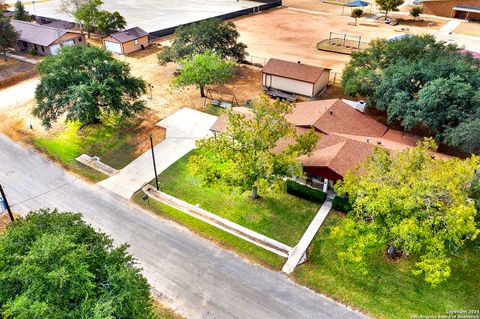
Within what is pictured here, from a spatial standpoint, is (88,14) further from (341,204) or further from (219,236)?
(341,204)

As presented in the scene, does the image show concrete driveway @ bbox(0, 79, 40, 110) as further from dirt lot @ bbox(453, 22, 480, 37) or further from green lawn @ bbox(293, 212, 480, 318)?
dirt lot @ bbox(453, 22, 480, 37)

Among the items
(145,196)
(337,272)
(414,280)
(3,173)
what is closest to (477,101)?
(414,280)

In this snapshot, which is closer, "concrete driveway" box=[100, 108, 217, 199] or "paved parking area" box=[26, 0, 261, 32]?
"concrete driveway" box=[100, 108, 217, 199]

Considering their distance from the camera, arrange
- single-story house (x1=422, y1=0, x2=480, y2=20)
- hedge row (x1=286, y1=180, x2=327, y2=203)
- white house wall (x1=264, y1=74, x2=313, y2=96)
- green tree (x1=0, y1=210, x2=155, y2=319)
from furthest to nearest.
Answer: single-story house (x1=422, y1=0, x2=480, y2=20)
white house wall (x1=264, y1=74, x2=313, y2=96)
hedge row (x1=286, y1=180, x2=327, y2=203)
green tree (x1=0, y1=210, x2=155, y2=319)

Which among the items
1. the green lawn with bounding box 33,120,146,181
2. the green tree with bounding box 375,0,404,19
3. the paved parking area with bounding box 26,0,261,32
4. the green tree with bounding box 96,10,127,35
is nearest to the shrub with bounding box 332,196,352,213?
the green lawn with bounding box 33,120,146,181

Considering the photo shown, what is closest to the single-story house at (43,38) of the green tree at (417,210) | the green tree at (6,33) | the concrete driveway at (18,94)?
the green tree at (6,33)

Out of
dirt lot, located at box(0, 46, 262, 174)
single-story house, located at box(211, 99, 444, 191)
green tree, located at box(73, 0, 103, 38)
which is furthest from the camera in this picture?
green tree, located at box(73, 0, 103, 38)

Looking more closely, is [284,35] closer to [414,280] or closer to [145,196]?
[145,196]
